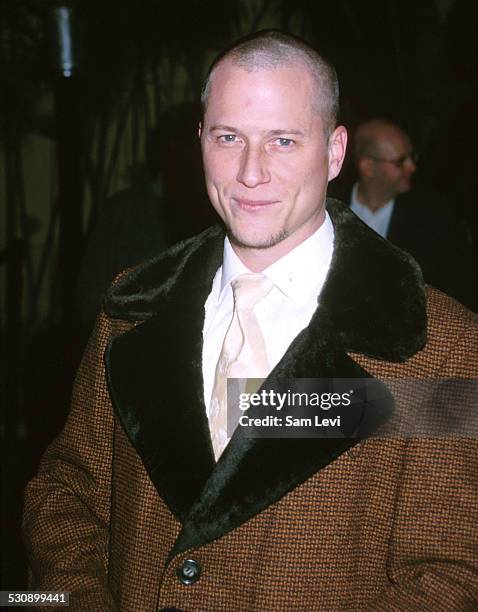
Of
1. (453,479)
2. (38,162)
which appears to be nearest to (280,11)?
(38,162)

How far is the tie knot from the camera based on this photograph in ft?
5.57

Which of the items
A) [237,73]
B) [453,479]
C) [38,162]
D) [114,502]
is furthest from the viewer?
[38,162]

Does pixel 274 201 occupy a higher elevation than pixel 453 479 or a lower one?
higher

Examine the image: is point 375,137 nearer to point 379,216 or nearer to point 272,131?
point 379,216

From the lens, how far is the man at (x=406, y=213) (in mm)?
3574

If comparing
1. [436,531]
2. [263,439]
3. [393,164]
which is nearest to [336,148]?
[263,439]

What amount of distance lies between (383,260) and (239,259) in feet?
1.01

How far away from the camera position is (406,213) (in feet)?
13.0

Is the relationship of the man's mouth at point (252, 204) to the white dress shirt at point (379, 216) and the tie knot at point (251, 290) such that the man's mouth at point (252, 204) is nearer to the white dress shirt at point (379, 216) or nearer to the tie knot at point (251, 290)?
the tie knot at point (251, 290)

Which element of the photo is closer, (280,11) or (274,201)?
(274,201)

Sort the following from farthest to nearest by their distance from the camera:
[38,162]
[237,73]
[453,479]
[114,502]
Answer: [38,162] → [114,502] → [237,73] → [453,479]

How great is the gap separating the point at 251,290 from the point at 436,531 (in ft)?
1.97

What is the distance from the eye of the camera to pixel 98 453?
5.88ft

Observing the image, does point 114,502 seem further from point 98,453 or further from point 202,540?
point 202,540
